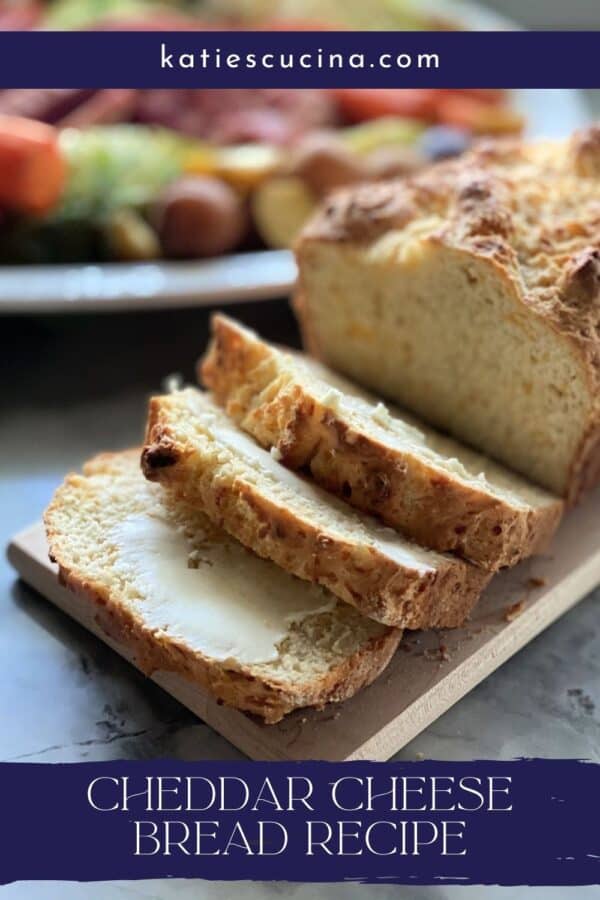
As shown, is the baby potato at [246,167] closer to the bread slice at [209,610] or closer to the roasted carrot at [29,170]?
the roasted carrot at [29,170]

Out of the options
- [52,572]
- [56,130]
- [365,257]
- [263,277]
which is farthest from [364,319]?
[56,130]

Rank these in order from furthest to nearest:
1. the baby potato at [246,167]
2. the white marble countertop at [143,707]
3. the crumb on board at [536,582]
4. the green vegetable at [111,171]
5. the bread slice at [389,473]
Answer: the baby potato at [246,167]
the green vegetable at [111,171]
the crumb on board at [536,582]
the bread slice at [389,473]
the white marble countertop at [143,707]

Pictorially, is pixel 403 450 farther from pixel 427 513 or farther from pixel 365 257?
pixel 365 257

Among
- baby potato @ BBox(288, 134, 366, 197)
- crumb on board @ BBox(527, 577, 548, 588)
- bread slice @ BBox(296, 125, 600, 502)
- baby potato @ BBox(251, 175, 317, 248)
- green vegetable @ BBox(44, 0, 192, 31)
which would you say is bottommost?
crumb on board @ BBox(527, 577, 548, 588)

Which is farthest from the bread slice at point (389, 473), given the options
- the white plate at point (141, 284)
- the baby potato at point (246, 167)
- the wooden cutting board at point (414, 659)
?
the baby potato at point (246, 167)

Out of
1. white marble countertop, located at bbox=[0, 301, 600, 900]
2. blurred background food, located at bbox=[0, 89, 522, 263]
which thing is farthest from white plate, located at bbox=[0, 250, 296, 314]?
white marble countertop, located at bbox=[0, 301, 600, 900]

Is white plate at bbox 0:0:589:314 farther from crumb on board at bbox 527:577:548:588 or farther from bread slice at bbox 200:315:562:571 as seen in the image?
crumb on board at bbox 527:577:548:588
